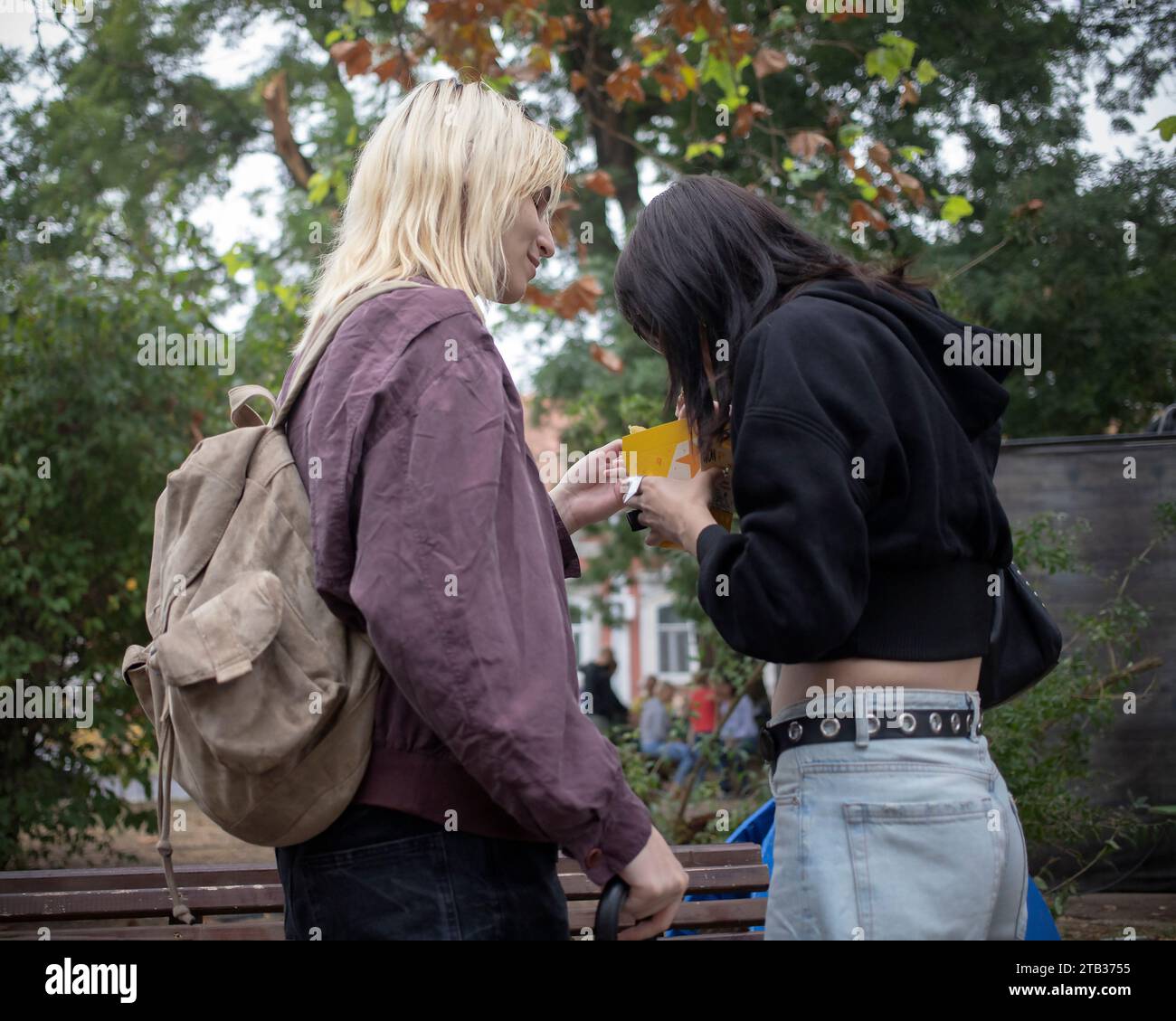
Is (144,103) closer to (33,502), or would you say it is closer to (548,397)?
(548,397)

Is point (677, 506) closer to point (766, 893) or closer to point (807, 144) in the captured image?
point (766, 893)

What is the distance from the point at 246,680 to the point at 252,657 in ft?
0.14

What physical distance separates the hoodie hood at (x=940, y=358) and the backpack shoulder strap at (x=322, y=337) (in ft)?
2.05

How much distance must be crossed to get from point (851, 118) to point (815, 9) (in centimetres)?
409

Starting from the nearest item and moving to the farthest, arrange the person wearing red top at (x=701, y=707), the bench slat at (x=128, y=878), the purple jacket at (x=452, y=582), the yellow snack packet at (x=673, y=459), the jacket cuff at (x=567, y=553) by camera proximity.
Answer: the purple jacket at (x=452, y=582), the yellow snack packet at (x=673, y=459), the jacket cuff at (x=567, y=553), the bench slat at (x=128, y=878), the person wearing red top at (x=701, y=707)

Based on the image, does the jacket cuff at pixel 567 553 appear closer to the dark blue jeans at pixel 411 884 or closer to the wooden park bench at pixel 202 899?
the dark blue jeans at pixel 411 884

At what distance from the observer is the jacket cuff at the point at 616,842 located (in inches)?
63.8

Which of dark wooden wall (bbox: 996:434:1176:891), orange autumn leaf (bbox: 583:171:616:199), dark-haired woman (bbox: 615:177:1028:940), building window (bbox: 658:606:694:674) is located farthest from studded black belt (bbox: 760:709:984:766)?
building window (bbox: 658:606:694:674)

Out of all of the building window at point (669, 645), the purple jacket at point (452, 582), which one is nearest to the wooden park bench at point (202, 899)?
the purple jacket at point (452, 582)

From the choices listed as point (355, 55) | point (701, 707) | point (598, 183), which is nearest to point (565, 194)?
point (598, 183)

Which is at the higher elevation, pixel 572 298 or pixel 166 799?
pixel 572 298

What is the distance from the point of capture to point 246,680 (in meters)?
1.58

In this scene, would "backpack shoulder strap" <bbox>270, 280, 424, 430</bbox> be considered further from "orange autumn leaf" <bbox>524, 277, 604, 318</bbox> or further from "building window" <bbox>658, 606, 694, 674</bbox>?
"building window" <bbox>658, 606, 694, 674</bbox>
